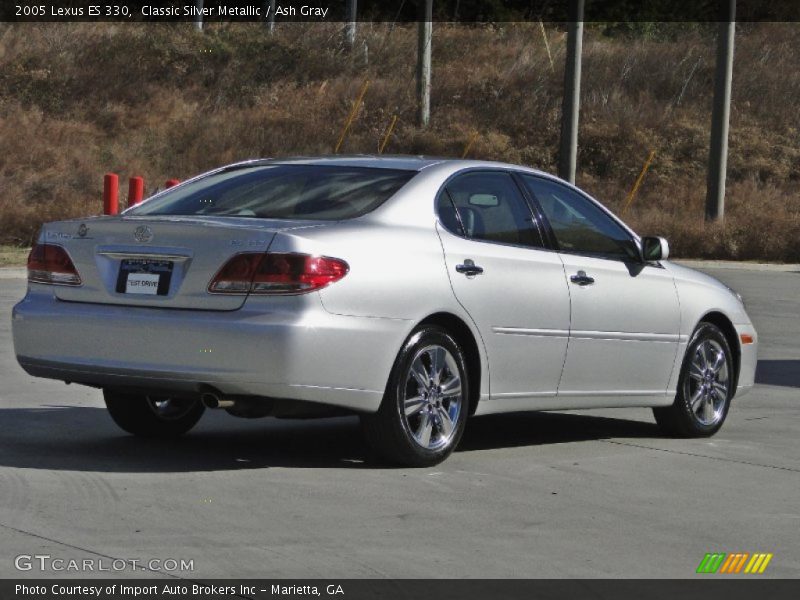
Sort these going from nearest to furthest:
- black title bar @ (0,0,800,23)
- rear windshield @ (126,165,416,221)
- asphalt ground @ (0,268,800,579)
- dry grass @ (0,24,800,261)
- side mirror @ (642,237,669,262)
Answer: asphalt ground @ (0,268,800,579)
rear windshield @ (126,165,416,221)
side mirror @ (642,237,669,262)
dry grass @ (0,24,800,261)
black title bar @ (0,0,800,23)

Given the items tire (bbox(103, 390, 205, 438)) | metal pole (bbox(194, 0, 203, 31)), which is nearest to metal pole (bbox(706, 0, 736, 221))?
metal pole (bbox(194, 0, 203, 31))

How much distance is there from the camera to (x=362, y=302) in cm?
798

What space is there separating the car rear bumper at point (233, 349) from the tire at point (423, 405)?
12cm

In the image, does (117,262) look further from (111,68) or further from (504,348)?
(111,68)

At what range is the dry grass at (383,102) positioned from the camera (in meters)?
43.6

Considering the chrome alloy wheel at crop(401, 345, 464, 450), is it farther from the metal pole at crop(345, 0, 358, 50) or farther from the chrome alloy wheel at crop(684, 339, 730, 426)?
the metal pole at crop(345, 0, 358, 50)

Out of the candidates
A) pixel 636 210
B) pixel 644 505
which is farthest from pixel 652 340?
pixel 636 210

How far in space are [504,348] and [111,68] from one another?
142 ft

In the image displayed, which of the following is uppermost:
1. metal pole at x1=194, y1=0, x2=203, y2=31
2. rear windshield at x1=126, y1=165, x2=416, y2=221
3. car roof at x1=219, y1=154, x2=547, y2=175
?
metal pole at x1=194, y1=0, x2=203, y2=31

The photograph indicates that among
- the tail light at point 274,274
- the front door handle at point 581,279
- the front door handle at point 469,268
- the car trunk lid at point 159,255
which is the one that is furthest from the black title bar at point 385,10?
the tail light at point 274,274

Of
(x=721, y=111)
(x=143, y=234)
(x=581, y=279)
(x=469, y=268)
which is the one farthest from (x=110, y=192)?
(x=143, y=234)

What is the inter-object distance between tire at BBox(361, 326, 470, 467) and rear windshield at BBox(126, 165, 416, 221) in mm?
753

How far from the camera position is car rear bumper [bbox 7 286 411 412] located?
7754 mm

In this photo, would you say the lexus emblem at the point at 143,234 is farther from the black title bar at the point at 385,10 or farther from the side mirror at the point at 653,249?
the black title bar at the point at 385,10
